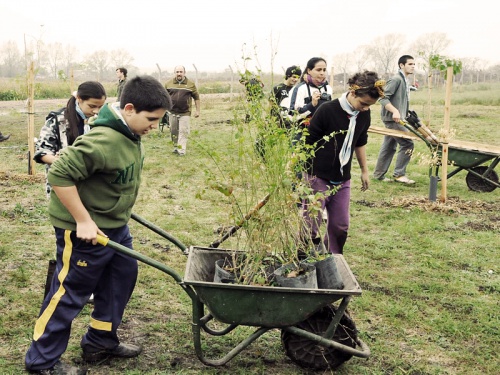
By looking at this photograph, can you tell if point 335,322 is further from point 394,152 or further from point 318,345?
point 394,152

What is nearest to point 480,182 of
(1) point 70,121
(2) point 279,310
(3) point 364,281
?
(3) point 364,281

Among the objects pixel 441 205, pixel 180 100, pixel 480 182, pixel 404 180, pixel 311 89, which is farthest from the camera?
pixel 180 100

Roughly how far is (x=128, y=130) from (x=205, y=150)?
15.8 inches

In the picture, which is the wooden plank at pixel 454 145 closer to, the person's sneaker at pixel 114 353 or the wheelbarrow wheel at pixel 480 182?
the wheelbarrow wheel at pixel 480 182

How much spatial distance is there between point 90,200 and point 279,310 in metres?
1.08

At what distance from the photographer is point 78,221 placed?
8.24ft

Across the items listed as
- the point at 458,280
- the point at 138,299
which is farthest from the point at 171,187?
the point at 458,280

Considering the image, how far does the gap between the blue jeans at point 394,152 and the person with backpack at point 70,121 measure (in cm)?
546

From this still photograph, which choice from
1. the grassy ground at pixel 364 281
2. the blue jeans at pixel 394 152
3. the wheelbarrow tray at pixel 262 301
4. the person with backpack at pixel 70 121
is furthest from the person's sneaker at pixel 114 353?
the blue jeans at pixel 394 152

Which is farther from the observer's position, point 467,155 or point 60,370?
point 467,155

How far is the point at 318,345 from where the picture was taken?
9.95ft

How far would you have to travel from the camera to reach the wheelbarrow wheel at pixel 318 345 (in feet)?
9.79

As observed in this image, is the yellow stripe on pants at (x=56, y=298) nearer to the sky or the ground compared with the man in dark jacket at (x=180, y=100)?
nearer to the ground

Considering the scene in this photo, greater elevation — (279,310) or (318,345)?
(279,310)
